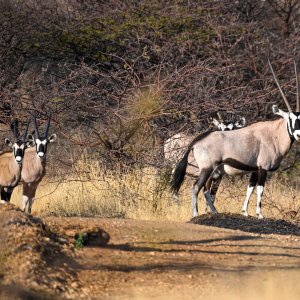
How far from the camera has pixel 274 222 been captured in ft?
36.9

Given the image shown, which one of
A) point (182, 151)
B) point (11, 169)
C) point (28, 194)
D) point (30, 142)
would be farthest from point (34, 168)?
point (182, 151)

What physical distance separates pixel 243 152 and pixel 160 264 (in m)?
5.41

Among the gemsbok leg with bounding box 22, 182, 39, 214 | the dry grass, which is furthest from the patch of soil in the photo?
the dry grass

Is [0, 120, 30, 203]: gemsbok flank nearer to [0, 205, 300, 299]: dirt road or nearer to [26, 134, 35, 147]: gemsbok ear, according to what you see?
[26, 134, 35, 147]: gemsbok ear

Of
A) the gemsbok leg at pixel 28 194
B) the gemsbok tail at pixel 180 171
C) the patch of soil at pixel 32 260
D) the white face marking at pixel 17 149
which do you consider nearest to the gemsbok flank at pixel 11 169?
the white face marking at pixel 17 149

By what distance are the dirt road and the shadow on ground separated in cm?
183

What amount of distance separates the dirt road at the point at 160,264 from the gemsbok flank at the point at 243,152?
323 cm

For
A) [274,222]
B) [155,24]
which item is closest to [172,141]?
[274,222]

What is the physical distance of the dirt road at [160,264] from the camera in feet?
20.5

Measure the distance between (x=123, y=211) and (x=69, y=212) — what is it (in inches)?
31.6

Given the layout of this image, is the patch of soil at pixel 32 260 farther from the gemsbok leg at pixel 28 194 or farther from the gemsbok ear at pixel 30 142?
the gemsbok ear at pixel 30 142

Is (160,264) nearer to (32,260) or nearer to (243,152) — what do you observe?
(32,260)

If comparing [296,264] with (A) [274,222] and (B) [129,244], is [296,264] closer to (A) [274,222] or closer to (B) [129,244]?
(B) [129,244]

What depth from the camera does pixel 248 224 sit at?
35.6 ft
